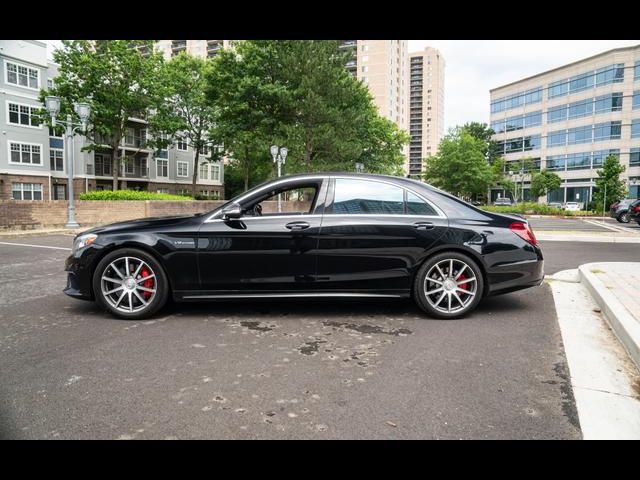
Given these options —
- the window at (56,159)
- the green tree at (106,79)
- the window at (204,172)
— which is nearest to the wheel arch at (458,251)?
the green tree at (106,79)

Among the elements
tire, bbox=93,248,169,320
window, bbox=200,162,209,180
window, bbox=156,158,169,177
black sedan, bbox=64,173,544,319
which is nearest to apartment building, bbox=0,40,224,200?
window, bbox=156,158,169,177

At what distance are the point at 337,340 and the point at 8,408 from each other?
244cm

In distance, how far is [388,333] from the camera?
4.36 metres

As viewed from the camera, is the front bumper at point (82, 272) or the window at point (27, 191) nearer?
the front bumper at point (82, 272)

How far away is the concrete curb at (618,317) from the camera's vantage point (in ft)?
12.1

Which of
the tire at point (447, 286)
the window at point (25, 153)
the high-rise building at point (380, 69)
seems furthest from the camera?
the high-rise building at point (380, 69)

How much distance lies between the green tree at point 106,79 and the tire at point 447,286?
122 feet

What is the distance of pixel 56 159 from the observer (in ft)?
140

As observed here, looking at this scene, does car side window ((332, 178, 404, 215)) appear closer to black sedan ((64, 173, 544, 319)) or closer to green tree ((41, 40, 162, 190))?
black sedan ((64, 173, 544, 319))

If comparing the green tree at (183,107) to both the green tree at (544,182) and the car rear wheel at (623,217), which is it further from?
the green tree at (544,182)

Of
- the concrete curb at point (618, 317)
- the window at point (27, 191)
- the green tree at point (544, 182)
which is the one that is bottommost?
the concrete curb at point (618, 317)
